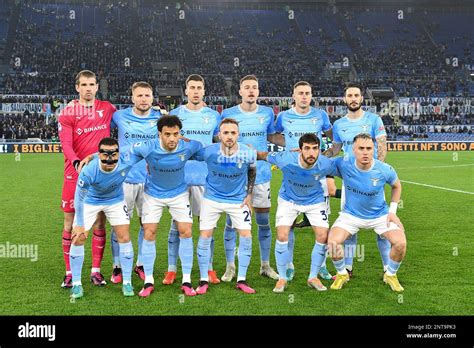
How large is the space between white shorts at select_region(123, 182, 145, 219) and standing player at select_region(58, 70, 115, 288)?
366 mm

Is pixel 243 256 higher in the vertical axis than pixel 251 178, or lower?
lower

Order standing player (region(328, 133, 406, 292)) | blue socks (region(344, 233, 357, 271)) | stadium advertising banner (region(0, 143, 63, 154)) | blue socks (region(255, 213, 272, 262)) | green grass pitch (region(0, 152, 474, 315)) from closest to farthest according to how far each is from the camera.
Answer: green grass pitch (region(0, 152, 474, 315))
standing player (region(328, 133, 406, 292))
blue socks (region(344, 233, 357, 271))
blue socks (region(255, 213, 272, 262))
stadium advertising banner (region(0, 143, 63, 154))

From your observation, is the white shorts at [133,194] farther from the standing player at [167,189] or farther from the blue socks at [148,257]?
the blue socks at [148,257]

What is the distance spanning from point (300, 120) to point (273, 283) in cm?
194

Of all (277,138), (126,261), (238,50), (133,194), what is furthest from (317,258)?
(238,50)

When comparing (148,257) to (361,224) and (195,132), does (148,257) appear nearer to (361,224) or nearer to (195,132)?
(195,132)

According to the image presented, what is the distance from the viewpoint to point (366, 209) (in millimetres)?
6234

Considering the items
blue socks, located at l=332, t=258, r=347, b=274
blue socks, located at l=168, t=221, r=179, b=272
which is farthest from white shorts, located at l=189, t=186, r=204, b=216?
blue socks, located at l=332, t=258, r=347, b=274

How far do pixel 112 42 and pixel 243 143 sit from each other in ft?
132

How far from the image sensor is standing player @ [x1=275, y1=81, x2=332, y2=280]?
6699 mm

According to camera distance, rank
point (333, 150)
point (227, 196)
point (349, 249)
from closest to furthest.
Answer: point (227, 196)
point (349, 249)
point (333, 150)

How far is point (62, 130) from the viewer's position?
6.32 m

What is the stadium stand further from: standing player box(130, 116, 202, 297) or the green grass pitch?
standing player box(130, 116, 202, 297)

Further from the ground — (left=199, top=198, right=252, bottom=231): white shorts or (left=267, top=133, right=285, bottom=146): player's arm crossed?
(left=267, top=133, right=285, bottom=146): player's arm crossed
